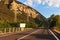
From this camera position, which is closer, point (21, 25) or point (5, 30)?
point (5, 30)

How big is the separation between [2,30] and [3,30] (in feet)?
0.96

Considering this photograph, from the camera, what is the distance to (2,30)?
56.7 meters

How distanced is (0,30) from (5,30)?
192 centimetres

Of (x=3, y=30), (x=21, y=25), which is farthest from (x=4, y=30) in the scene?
(x=21, y=25)

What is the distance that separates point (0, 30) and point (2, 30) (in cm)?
83

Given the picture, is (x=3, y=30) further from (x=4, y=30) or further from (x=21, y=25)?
(x=21, y=25)

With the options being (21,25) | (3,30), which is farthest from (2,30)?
(21,25)

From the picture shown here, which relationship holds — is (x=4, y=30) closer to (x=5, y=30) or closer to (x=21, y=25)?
(x=5, y=30)

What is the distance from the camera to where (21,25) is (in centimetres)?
9269

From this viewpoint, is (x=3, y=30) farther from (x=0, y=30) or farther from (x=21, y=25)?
(x=21, y=25)

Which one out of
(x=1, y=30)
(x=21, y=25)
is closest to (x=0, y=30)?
(x=1, y=30)

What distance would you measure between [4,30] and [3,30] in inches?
12.5

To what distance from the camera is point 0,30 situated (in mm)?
55938

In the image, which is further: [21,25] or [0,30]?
[21,25]
